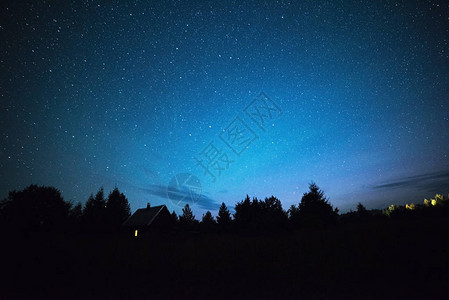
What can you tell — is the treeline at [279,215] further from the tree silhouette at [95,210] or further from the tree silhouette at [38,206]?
the tree silhouette at [38,206]

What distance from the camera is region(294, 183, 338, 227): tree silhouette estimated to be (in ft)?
61.0

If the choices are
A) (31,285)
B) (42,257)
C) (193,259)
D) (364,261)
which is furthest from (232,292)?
(42,257)

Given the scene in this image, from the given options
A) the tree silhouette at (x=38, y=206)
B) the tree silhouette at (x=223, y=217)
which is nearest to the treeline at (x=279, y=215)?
the tree silhouette at (x=223, y=217)

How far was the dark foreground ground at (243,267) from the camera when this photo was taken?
5348 millimetres

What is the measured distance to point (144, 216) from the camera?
29578mm

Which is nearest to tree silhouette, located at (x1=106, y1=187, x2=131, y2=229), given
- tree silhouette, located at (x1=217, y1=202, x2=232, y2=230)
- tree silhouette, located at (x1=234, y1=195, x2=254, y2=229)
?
tree silhouette, located at (x1=217, y1=202, x2=232, y2=230)

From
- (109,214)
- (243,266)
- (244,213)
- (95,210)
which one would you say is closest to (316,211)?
(243,266)

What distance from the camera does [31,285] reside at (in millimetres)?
6340

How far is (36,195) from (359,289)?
56.5 m

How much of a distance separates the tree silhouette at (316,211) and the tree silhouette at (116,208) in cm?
4749

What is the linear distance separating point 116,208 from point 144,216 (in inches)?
1199

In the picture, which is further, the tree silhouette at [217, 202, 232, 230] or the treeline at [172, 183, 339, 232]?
the tree silhouette at [217, 202, 232, 230]

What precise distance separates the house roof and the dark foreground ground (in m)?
19.1

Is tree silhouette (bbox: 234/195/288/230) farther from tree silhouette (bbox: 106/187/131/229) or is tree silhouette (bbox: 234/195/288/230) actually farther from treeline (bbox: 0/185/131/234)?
tree silhouette (bbox: 106/187/131/229)
